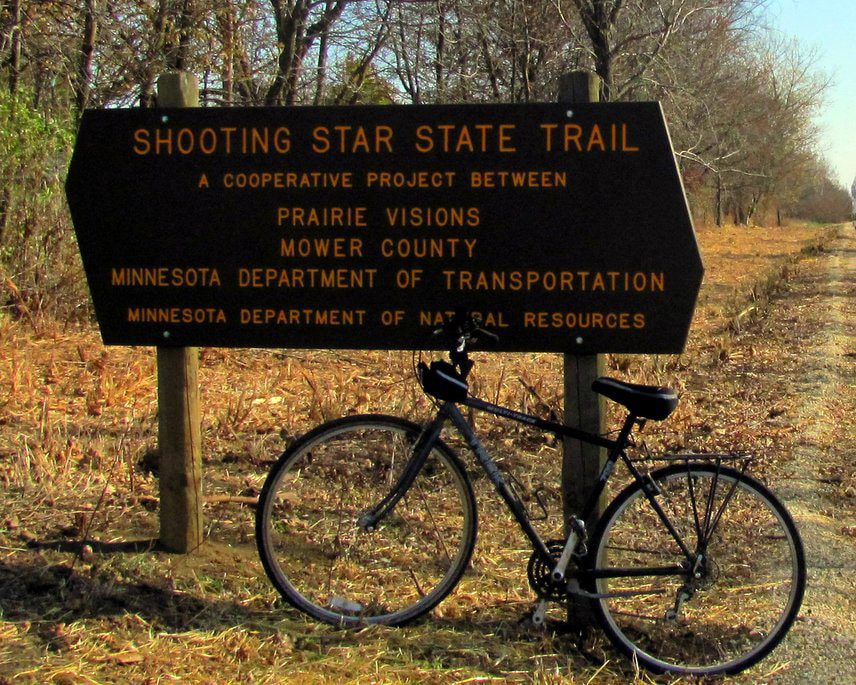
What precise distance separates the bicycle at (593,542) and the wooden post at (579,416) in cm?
11

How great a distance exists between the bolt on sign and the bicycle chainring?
768 mm

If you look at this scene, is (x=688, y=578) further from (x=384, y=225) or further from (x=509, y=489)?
(x=384, y=225)

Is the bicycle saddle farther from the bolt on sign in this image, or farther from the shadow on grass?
the shadow on grass

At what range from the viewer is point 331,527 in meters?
4.45

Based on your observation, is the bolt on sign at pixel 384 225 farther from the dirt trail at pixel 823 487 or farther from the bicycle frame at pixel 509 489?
the dirt trail at pixel 823 487

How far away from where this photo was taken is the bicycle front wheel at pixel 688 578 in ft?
11.8

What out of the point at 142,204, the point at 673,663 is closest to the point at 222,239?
the point at 142,204

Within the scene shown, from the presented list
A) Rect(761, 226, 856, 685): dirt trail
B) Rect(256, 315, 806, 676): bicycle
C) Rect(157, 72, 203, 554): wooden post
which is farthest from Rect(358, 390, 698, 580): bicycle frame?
Rect(157, 72, 203, 554): wooden post

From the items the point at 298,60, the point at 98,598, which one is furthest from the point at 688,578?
the point at 298,60

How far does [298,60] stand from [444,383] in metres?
12.8

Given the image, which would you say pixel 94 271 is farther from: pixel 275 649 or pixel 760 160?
pixel 760 160

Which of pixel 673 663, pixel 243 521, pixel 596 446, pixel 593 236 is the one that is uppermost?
pixel 593 236

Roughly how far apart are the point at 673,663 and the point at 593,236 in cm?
159

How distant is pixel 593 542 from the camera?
11.9 ft
